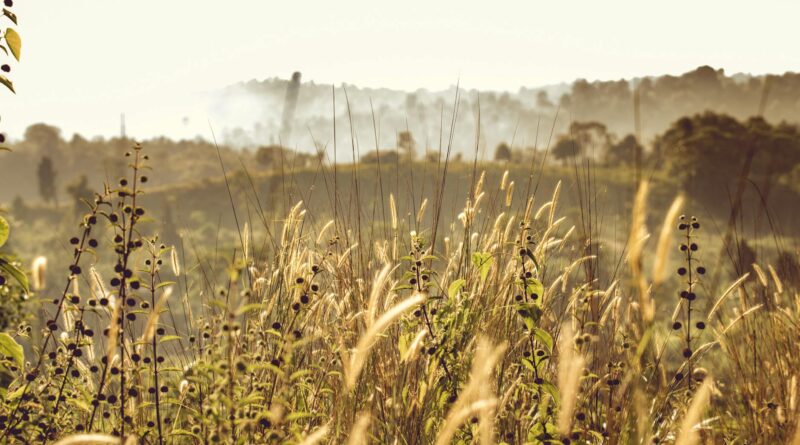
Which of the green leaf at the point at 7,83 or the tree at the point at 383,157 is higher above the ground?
the green leaf at the point at 7,83

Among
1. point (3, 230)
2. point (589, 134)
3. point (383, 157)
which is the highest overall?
point (589, 134)

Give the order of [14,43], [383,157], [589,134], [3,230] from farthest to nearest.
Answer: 1. [383,157]
2. [589,134]
3. [14,43]
4. [3,230]

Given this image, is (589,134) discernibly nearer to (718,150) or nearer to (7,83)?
(7,83)

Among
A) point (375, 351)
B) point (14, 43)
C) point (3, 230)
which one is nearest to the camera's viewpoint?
point (3, 230)

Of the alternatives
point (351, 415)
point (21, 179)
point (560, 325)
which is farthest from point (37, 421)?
point (21, 179)

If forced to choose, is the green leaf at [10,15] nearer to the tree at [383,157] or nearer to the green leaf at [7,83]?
the green leaf at [7,83]

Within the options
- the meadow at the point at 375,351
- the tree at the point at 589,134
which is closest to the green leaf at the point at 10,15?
the meadow at the point at 375,351

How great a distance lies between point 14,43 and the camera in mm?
2357

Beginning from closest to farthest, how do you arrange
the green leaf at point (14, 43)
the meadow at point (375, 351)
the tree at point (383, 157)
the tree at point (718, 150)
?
1. the meadow at point (375, 351)
2. the green leaf at point (14, 43)
3. the tree at point (383, 157)
4. the tree at point (718, 150)

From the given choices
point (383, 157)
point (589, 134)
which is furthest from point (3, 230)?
point (383, 157)

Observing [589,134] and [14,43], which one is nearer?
[14,43]

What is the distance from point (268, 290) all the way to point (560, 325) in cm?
145

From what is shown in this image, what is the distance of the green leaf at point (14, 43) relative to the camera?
7.70 feet

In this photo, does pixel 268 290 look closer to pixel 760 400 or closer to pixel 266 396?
pixel 266 396
